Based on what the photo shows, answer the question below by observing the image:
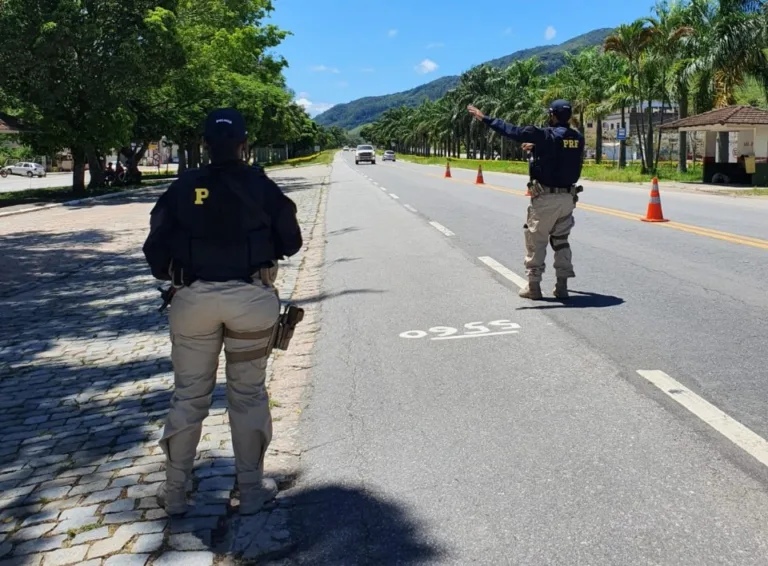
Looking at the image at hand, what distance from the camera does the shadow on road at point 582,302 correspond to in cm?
782

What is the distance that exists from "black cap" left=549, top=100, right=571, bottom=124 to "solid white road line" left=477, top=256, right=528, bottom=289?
2035 mm

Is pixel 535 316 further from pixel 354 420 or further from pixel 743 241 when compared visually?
pixel 743 241

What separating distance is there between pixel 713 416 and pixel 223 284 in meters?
2.88

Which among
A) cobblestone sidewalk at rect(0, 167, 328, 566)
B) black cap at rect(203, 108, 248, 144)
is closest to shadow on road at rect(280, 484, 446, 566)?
cobblestone sidewalk at rect(0, 167, 328, 566)

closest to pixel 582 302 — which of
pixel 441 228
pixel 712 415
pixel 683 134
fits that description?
pixel 712 415

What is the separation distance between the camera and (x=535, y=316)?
7457 mm

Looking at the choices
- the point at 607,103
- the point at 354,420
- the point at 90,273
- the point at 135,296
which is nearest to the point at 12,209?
the point at 90,273

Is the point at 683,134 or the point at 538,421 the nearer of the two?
the point at 538,421

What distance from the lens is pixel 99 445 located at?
4.69m

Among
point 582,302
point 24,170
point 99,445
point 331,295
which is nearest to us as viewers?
point 99,445

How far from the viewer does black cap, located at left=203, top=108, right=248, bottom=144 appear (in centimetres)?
349

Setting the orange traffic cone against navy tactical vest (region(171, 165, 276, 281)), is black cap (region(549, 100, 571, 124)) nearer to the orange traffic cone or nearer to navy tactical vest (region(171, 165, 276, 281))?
navy tactical vest (region(171, 165, 276, 281))

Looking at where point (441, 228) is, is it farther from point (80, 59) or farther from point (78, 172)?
point (78, 172)

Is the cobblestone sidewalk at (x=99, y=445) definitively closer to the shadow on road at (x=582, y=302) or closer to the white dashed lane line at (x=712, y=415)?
the white dashed lane line at (x=712, y=415)
